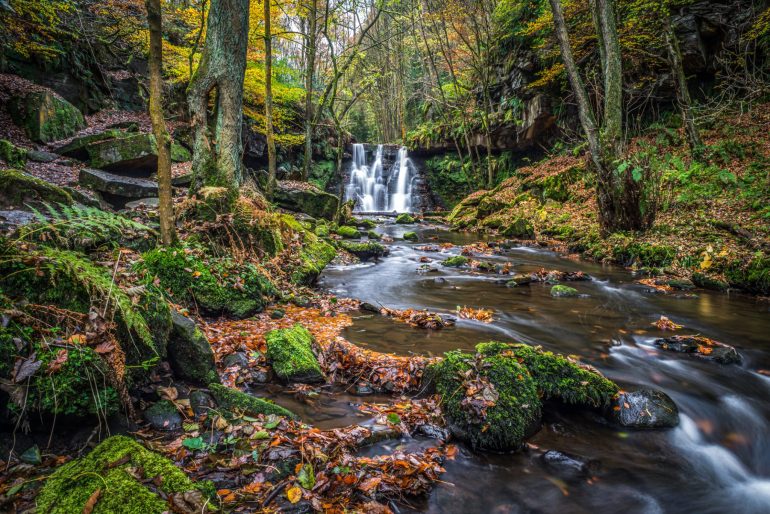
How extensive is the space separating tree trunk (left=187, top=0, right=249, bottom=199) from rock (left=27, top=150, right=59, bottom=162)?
6.84m

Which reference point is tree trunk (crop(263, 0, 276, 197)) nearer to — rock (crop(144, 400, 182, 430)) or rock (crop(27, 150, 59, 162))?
rock (crop(27, 150, 59, 162))

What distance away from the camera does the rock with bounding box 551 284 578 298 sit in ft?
25.4

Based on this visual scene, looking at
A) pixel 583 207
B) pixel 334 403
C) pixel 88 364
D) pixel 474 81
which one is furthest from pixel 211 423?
pixel 474 81

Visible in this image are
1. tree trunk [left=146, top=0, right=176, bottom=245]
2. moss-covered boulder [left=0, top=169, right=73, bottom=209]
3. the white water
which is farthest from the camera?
the white water

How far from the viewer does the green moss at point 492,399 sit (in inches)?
118

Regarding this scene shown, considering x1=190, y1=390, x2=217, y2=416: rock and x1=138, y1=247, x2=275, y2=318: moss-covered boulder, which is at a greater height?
x1=138, y1=247, x2=275, y2=318: moss-covered boulder

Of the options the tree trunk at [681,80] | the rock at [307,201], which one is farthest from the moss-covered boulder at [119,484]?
the tree trunk at [681,80]

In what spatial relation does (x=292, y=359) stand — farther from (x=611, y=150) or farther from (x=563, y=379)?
(x=611, y=150)

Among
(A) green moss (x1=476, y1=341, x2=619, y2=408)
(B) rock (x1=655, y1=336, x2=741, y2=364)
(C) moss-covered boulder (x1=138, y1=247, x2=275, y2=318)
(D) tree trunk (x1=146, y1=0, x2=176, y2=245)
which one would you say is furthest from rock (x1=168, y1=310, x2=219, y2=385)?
(B) rock (x1=655, y1=336, x2=741, y2=364)

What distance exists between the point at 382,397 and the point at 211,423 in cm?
156

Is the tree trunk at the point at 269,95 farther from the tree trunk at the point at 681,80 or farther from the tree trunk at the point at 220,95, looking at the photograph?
the tree trunk at the point at 681,80

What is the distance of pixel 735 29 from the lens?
1369cm

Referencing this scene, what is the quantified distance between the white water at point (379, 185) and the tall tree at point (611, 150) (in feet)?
56.3

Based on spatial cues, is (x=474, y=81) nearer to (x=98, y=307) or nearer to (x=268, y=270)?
(x=268, y=270)
